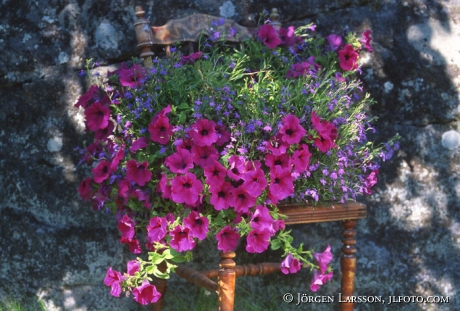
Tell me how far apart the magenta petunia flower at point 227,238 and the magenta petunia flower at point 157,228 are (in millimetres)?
174

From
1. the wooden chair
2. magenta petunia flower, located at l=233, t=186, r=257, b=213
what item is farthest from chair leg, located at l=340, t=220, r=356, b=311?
magenta petunia flower, located at l=233, t=186, r=257, b=213

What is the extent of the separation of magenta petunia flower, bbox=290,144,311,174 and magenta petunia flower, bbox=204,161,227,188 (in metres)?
0.24

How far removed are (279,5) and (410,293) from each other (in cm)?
140

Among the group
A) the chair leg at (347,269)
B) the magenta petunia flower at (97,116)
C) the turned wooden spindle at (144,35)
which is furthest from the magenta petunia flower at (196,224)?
the turned wooden spindle at (144,35)

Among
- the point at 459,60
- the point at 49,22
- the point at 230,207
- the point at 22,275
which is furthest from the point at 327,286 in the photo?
the point at 49,22

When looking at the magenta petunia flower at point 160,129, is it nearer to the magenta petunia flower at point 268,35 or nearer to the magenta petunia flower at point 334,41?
the magenta petunia flower at point 268,35

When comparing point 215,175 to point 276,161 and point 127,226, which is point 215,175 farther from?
point 127,226

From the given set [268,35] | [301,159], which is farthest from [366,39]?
[301,159]

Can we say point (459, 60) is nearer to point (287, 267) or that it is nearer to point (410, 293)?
point (410, 293)

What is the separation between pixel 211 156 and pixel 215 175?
68 millimetres

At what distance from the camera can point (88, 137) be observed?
283cm

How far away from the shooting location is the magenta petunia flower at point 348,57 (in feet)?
8.53

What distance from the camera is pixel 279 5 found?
2.85 metres

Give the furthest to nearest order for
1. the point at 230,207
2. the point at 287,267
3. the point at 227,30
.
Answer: the point at 227,30 → the point at 287,267 → the point at 230,207
